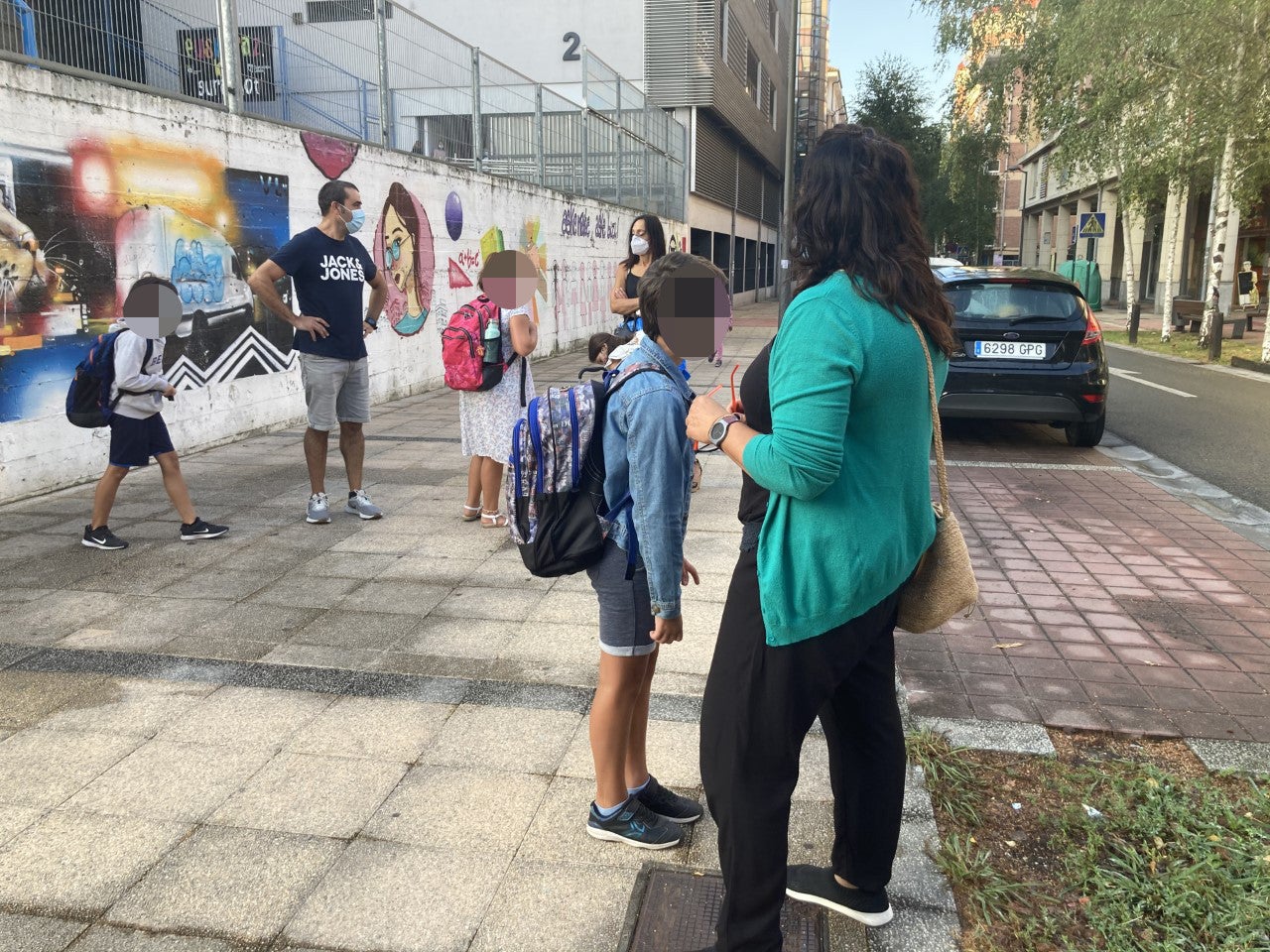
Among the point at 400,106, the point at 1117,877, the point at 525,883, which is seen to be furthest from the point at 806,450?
the point at 400,106

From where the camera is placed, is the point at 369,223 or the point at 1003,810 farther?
the point at 369,223

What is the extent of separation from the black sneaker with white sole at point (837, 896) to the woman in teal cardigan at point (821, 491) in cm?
39

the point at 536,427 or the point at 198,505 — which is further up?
the point at 536,427

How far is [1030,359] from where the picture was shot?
337 inches

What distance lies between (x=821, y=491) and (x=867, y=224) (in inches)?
20.9

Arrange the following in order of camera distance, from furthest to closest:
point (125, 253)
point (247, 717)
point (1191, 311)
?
point (1191, 311)
point (125, 253)
point (247, 717)

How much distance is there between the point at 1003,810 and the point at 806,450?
1.74 metres

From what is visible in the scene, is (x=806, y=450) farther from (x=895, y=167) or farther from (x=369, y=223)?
(x=369, y=223)

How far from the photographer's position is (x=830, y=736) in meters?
2.36

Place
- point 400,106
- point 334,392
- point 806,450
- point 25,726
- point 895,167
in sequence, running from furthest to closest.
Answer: point 400,106, point 334,392, point 25,726, point 895,167, point 806,450

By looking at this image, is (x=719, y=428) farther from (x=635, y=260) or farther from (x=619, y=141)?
(x=619, y=141)

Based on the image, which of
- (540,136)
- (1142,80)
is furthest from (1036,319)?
(1142,80)

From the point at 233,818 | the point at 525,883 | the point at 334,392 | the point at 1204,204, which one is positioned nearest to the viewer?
the point at 525,883

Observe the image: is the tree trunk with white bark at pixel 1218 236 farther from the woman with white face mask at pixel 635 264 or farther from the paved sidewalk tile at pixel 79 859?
the paved sidewalk tile at pixel 79 859
